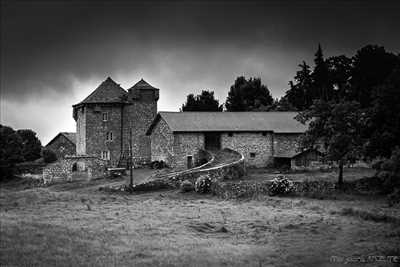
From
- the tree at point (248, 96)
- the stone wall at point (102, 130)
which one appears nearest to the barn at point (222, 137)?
the stone wall at point (102, 130)

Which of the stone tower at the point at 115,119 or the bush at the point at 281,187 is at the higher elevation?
the stone tower at the point at 115,119

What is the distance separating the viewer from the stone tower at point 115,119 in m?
54.9

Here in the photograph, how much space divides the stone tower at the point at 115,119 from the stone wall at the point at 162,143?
330 cm

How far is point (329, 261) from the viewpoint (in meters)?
16.0

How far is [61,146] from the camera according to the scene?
72938 mm

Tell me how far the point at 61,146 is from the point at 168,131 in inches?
1175

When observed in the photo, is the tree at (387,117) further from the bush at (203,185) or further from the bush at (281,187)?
the bush at (203,185)

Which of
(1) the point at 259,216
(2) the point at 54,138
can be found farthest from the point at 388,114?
(2) the point at 54,138

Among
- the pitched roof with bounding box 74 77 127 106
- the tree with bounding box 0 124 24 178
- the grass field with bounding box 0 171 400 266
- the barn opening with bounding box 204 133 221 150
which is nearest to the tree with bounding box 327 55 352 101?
the barn opening with bounding box 204 133 221 150

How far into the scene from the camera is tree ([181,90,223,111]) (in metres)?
82.1

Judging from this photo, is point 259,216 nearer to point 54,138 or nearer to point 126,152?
point 126,152

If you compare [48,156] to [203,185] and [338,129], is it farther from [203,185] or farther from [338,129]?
[338,129]

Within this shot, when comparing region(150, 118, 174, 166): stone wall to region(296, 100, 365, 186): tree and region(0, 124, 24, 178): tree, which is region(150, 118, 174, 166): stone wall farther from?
region(0, 124, 24, 178): tree

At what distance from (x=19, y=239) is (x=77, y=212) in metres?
7.87
